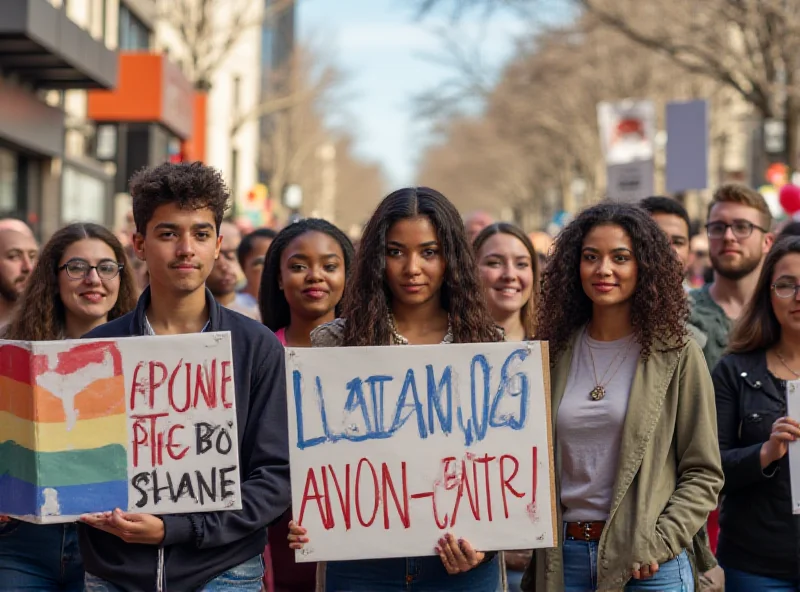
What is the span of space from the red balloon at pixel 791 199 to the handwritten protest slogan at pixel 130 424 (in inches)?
361

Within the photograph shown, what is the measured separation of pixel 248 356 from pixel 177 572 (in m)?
0.63

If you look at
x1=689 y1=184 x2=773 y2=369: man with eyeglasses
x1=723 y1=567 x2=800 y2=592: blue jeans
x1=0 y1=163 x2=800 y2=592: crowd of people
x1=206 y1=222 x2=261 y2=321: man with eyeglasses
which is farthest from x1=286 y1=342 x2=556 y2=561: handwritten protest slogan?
x1=206 y1=222 x2=261 y2=321: man with eyeglasses

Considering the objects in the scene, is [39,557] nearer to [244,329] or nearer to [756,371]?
[244,329]

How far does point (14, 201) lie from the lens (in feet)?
74.3

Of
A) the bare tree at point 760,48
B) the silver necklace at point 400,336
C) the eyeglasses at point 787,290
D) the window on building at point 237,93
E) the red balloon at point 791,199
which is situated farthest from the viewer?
the window on building at point 237,93

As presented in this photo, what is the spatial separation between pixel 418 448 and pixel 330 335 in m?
0.53

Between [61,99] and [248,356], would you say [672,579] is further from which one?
[61,99]

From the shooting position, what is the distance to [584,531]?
3.93 m

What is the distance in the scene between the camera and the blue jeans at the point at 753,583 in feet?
14.2

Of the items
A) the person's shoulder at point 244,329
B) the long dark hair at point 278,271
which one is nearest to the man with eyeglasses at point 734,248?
the long dark hair at point 278,271

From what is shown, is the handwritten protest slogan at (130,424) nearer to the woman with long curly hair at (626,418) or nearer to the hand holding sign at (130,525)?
the hand holding sign at (130,525)

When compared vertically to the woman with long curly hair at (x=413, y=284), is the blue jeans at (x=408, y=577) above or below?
below

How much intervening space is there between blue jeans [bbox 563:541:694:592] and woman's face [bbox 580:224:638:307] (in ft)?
2.52

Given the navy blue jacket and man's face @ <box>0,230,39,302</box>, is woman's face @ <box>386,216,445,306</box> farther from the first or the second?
man's face @ <box>0,230,39,302</box>
